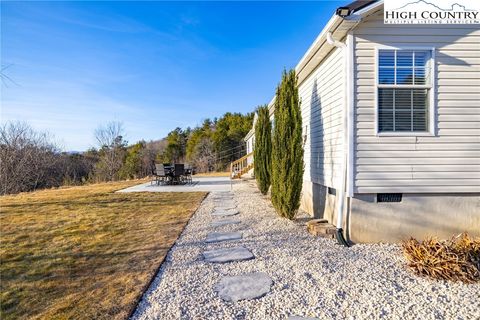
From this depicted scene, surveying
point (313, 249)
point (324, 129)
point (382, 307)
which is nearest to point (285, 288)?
point (382, 307)

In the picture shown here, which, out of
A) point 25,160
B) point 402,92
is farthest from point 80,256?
point 25,160

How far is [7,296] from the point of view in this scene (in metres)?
2.77

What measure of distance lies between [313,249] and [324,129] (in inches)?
101

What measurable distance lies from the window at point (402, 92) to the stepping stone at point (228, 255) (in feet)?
9.04

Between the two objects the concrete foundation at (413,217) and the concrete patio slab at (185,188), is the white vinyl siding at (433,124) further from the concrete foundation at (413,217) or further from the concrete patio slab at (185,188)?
the concrete patio slab at (185,188)

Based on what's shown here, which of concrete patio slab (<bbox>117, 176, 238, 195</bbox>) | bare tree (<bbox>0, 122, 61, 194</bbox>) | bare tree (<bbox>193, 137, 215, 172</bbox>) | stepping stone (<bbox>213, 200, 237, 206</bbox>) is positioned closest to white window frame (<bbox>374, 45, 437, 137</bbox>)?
stepping stone (<bbox>213, 200, 237, 206</bbox>)

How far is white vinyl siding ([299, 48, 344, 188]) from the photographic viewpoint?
16.0ft

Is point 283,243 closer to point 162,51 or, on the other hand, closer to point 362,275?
point 362,275

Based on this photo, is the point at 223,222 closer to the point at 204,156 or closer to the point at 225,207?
the point at 225,207

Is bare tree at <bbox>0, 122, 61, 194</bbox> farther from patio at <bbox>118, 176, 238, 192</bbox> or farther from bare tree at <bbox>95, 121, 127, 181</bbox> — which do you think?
patio at <bbox>118, 176, 238, 192</bbox>

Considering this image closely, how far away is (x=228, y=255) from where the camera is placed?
390 centimetres

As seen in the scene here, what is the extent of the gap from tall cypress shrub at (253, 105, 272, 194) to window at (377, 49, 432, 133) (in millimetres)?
5316

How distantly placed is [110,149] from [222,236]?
22371 millimetres

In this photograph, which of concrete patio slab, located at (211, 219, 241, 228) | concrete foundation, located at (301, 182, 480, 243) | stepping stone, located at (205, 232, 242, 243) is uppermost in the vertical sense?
concrete foundation, located at (301, 182, 480, 243)
